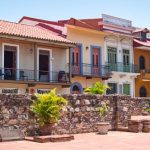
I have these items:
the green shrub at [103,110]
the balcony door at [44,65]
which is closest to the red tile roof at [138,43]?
the balcony door at [44,65]

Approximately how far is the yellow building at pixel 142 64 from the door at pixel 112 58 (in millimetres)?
2955

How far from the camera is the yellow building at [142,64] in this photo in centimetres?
3719

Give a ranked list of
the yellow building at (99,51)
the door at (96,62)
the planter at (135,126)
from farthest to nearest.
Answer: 1. the door at (96,62)
2. the yellow building at (99,51)
3. the planter at (135,126)

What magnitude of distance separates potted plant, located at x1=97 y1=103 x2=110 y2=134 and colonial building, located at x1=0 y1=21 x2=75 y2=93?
893 cm

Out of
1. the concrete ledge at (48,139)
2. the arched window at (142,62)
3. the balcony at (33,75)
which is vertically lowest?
the concrete ledge at (48,139)

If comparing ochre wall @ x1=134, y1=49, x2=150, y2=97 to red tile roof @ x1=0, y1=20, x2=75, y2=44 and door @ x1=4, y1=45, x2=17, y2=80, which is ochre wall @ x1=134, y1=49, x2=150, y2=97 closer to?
red tile roof @ x1=0, y1=20, x2=75, y2=44

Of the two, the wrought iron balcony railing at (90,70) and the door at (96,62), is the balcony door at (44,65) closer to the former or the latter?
the wrought iron balcony railing at (90,70)

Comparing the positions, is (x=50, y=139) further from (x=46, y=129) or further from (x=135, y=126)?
(x=135, y=126)

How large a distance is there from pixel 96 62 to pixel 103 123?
16.2 m

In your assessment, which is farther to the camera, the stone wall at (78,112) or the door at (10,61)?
the door at (10,61)

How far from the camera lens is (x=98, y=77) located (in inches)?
1280

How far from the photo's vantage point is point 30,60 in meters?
28.1

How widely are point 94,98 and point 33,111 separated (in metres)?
3.66

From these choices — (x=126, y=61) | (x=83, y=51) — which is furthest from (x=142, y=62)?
(x=83, y=51)
